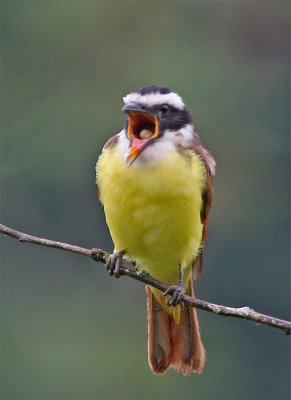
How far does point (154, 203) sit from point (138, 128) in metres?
0.29

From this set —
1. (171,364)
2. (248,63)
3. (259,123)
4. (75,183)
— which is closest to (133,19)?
(248,63)

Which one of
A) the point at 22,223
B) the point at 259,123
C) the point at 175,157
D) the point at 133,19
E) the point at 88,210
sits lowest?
the point at 175,157

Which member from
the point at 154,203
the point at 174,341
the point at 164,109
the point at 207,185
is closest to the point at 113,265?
the point at 154,203

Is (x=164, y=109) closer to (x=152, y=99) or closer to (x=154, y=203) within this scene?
(x=152, y=99)

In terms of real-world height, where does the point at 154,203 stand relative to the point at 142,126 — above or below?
below

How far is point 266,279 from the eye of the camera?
13.2 meters

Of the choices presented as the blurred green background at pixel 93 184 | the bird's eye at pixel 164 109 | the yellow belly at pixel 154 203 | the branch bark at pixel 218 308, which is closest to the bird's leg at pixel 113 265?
the yellow belly at pixel 154 203

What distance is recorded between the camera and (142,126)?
4.71 meters

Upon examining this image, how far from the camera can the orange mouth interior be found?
465cm

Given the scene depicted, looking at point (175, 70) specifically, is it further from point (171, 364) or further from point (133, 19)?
point (171, 364)

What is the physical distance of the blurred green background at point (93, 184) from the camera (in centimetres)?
1304

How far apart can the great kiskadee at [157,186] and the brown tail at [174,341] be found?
250 millimetres

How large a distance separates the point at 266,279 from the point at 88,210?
197 cm

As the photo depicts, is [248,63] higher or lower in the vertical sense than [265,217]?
higher
